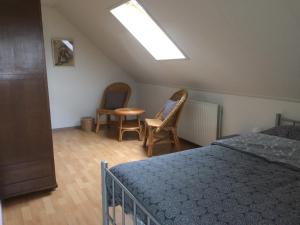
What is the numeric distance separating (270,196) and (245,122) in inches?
76.5

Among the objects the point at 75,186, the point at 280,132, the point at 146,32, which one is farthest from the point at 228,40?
the point at 75,186

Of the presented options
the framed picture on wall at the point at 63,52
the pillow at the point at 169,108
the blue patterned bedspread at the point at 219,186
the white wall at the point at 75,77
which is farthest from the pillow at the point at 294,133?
the framed picture on wall at the point at 63,52

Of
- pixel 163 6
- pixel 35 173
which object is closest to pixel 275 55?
pixel 163 6

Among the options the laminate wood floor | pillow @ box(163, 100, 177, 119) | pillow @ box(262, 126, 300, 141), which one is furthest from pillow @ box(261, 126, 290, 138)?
the laminate wood floor

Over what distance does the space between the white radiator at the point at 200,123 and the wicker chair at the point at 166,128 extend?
1.01 feet

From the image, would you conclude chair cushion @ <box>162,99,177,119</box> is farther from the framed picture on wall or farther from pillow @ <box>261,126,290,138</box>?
the framed picture on wall

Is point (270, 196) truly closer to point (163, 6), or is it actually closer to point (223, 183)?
point (223, 183)

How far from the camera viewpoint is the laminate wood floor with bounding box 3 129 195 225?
85.5 inches

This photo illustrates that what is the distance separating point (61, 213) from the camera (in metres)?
2.23

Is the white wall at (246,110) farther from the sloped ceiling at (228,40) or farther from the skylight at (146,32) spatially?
the skylight at (146,32)

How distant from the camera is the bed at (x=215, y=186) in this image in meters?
1.18

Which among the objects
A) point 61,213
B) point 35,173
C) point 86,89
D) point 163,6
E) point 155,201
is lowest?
point 61,213

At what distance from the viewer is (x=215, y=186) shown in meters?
1.44

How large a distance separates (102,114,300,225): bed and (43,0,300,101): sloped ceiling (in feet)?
2.43
